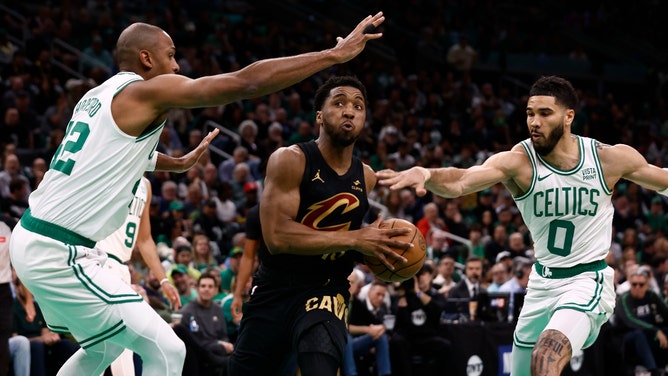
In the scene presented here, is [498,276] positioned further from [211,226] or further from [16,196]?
[16,196]

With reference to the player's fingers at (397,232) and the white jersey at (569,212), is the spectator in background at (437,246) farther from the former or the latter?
the player's fingers at (397,232)

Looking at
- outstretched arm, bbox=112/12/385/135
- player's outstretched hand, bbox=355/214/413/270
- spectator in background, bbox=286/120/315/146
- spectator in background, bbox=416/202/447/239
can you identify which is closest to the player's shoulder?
player's outstretched hand, bbox=355/214/413/270

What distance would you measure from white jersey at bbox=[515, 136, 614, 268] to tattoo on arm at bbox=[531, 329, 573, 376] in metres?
0.68

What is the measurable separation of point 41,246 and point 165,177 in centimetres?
1013

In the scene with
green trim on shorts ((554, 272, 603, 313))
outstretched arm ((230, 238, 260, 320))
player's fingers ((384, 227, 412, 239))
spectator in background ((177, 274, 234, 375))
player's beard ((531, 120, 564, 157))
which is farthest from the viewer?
spectator in background ((177, 274, 234, 375))

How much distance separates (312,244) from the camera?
6145 millimetres

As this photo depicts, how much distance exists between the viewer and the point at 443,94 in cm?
2409


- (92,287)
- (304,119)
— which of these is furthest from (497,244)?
(92,287)

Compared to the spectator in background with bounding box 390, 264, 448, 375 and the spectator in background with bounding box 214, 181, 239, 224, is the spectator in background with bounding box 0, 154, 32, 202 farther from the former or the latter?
the spectator in background with bounding box 390, 264, 448, 375

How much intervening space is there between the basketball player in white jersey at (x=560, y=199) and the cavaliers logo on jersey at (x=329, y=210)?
1.02m

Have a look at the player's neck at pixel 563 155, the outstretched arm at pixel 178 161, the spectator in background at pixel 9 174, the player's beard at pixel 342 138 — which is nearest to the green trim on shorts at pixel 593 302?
the player's neck at pixel 563 155

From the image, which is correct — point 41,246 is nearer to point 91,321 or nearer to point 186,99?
point 91,321

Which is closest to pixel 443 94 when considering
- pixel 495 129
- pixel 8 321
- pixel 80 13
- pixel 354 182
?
→ pixel 495 129

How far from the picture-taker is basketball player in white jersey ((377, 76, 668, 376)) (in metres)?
7.34
